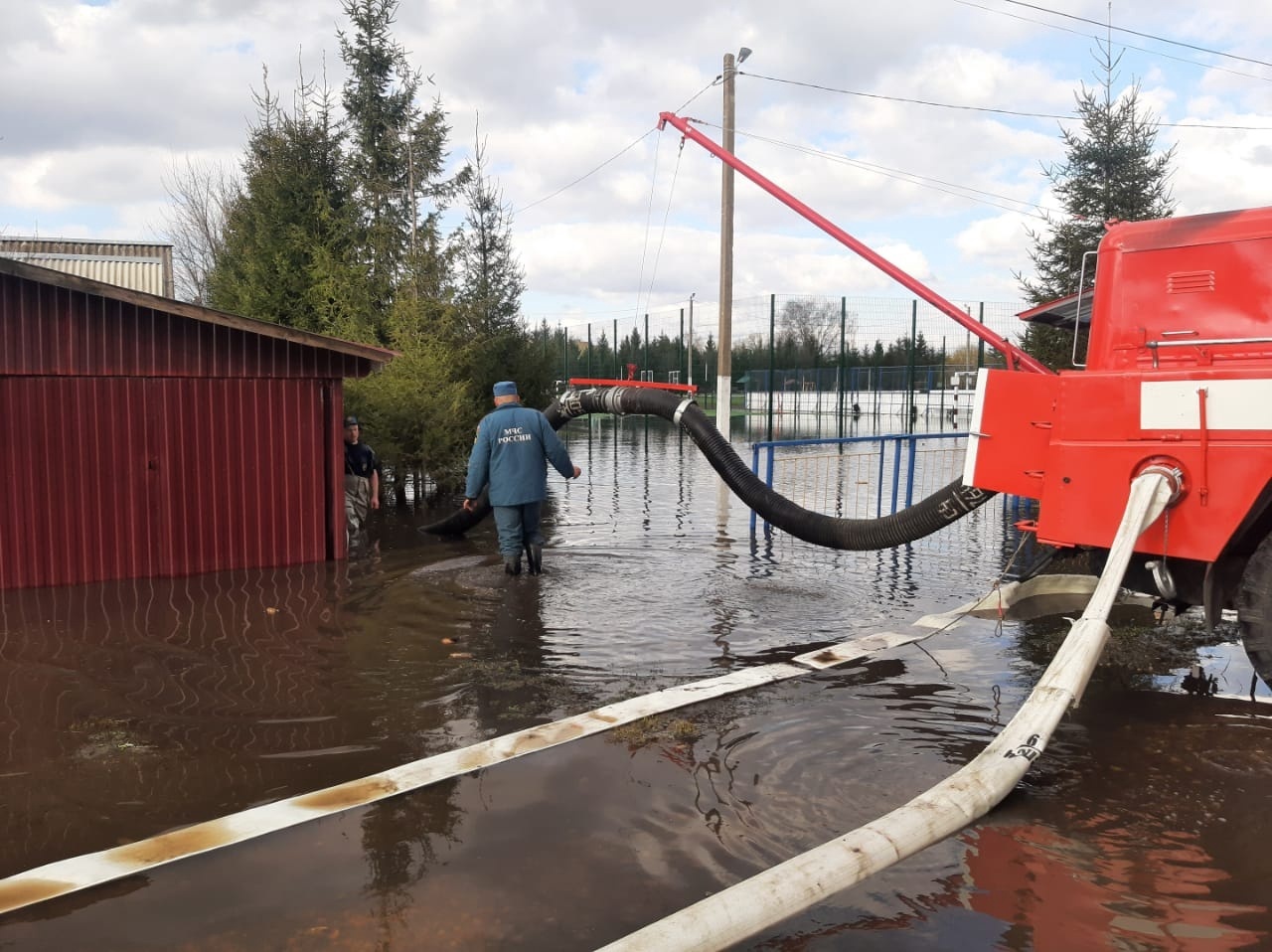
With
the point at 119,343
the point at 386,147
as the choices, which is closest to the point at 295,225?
the point at 386,147

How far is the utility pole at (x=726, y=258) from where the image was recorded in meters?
16.9

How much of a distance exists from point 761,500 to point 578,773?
16.9 ft

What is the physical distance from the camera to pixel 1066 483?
5066 mm

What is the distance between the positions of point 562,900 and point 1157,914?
6.48 ft

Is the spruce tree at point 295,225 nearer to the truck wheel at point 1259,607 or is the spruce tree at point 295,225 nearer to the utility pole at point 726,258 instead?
the utility pole at point 726,258

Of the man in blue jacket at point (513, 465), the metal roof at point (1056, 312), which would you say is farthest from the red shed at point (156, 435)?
the metal roof at point (1056, 312)

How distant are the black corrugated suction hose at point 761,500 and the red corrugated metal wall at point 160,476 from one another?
2.04 metres

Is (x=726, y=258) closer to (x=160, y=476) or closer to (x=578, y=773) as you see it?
(x=160, y=476)

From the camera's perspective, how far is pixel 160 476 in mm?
9211

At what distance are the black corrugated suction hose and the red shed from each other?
2103 mm

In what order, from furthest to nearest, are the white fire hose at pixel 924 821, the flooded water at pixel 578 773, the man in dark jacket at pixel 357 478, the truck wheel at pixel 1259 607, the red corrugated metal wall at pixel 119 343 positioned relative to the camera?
Result: the man in dark jacket at pixel 357 478, the red corrugated metal wall at pixel 119 343, the truck wheel at pixel 1259 607, the flooded water at pixel 578 773, the white fire hose at pixel 924 821

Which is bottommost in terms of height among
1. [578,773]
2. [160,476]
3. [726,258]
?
[578,773]

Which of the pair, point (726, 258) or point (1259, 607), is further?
point (726, 258)

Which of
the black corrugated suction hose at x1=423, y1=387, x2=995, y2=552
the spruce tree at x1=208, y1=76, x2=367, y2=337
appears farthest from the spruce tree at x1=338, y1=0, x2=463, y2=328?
the black corrugated suction hose at x1=423, y1=387, x2=995, y2=552
